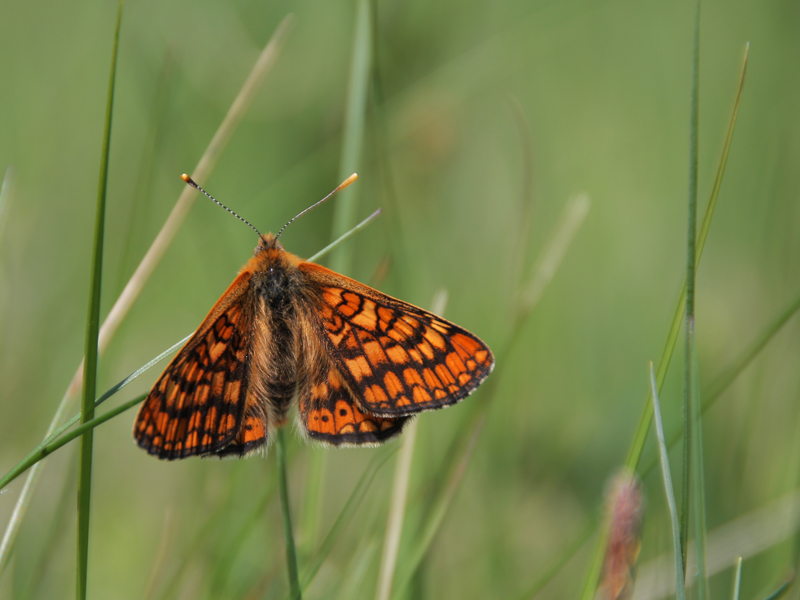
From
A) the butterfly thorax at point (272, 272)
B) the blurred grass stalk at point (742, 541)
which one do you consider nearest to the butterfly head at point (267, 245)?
the butterfly thorax at point (272, 272)

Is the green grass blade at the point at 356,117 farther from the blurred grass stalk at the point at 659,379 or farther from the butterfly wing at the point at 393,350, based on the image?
the blurred grass stalk at the point at 659,379

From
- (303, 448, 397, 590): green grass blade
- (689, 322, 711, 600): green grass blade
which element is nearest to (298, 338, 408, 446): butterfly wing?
(303, 448, 397, 590): green grass blade

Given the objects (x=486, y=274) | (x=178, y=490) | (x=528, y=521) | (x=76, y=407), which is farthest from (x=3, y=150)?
(x=528, y=521)

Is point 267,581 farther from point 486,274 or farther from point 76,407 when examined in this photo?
point 486,274

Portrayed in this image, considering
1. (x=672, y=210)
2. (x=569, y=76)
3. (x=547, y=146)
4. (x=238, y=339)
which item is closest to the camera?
(x=238, y=339)

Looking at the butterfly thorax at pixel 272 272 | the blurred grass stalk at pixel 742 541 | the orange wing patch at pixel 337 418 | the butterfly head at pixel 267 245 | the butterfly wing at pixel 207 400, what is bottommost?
the blurred grass stalk at pixel 742 541

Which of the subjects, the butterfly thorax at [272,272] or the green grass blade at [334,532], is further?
the butterfly thorax at [272,272]
